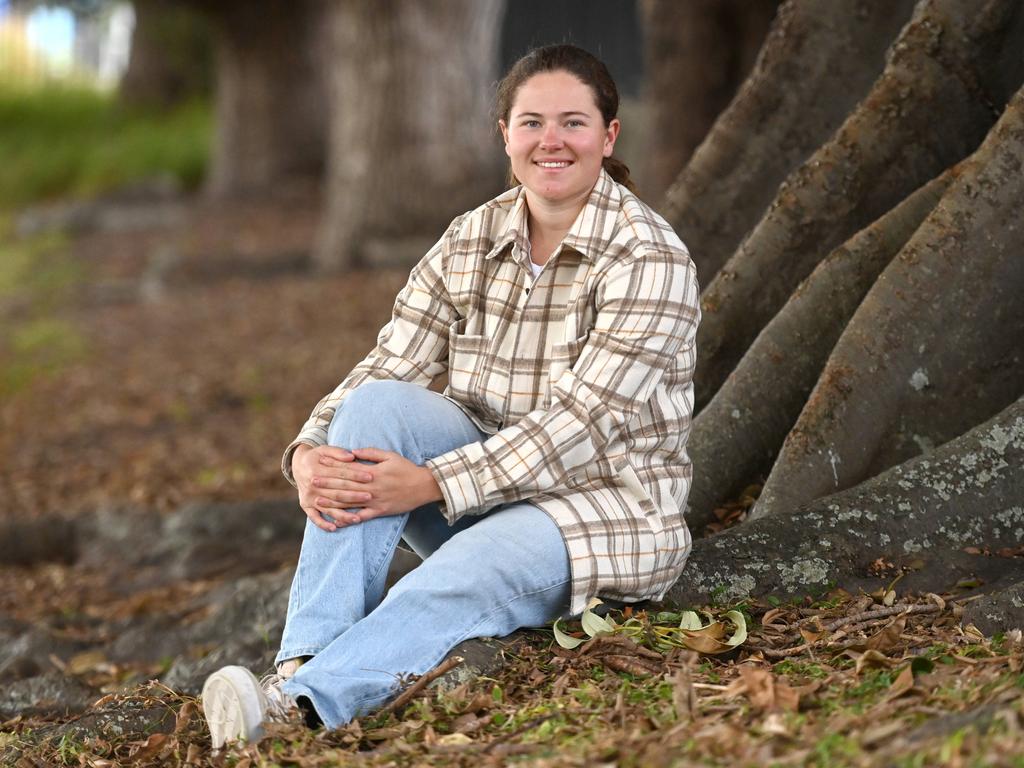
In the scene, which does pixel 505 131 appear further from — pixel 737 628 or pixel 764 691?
pixel 764 691

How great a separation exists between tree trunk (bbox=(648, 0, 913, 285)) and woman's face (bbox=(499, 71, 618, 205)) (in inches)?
60.1

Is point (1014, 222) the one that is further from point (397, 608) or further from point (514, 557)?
point (397, 608)

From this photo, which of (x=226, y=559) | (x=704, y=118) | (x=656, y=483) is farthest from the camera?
(x=704, y=118)

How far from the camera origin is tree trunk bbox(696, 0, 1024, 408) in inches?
159

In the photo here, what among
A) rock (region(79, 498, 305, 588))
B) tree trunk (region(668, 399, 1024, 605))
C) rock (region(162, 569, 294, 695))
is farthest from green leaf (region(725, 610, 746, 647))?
rock (region(79, 498, 305, 588))

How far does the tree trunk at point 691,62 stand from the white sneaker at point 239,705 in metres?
5.28

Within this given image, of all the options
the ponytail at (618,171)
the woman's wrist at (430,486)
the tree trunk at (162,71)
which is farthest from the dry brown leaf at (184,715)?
the tree trunk at (162,71)

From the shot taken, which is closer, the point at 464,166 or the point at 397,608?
the point at 397,608

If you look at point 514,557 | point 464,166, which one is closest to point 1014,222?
point 514,557

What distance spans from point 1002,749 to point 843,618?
0.99m

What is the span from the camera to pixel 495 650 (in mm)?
2945

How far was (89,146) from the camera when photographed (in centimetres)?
1858

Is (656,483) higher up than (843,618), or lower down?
higher up

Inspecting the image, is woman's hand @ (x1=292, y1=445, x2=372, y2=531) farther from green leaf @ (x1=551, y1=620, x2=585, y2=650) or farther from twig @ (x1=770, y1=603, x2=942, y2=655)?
twig @ (x1=770, y1=603, x2=942, y2=655)
